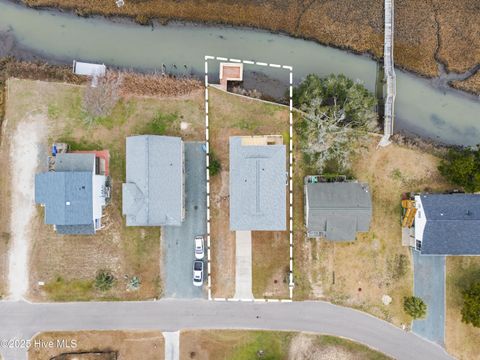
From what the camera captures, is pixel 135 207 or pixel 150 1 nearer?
pixel 135 207

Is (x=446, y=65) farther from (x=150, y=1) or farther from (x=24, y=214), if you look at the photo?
(x=24, y=214)

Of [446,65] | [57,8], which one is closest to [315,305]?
[446,65]

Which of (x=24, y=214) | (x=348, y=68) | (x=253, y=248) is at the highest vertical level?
(x=348, y=68)

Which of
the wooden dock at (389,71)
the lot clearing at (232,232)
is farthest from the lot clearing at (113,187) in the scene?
the wooden dock at (389,71)

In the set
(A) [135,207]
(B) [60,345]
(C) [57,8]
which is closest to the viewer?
(A) [135,207]

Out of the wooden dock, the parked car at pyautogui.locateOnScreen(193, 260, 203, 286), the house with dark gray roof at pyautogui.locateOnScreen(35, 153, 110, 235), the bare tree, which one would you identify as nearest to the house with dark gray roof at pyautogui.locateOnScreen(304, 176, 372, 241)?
the wooden dock

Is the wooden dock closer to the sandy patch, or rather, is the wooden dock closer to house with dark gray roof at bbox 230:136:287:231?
house with dark gray roof at bbox 230:136:287:231

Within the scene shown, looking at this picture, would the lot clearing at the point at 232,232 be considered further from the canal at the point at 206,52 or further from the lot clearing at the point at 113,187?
the canal at the point at 206,52
